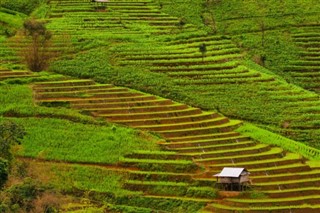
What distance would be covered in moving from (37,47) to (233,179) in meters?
24.9

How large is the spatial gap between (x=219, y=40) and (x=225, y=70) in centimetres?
1048

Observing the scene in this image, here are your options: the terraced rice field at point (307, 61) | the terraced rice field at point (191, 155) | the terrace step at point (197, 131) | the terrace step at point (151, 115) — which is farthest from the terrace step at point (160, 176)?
the terraced rice field at point (307, 61)

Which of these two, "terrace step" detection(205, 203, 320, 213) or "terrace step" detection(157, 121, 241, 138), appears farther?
"terrace step" detection(157, 121, 241, 138)

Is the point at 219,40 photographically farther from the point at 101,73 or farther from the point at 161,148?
the point at 161,148

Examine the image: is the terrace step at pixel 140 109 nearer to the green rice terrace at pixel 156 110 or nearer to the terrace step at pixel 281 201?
the green rice terrace at pixel 156 110

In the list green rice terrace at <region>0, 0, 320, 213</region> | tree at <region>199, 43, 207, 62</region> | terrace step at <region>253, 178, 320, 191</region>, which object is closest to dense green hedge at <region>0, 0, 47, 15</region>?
green rice terrace at <region>0, 0, 320, 213</region>

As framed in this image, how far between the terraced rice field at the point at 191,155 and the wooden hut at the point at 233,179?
51 cm

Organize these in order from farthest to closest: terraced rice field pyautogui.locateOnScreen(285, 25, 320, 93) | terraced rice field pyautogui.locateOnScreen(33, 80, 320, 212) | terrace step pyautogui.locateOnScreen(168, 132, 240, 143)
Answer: terraced rice field pyautogui.locateOnScreen(285, 25, 320, 93) < terrace step pyautogui.locateOnScreen(168, 132, 240, 143) < terraced rice field pyautogui.locateOnScreen(33, 80, 320, 212)

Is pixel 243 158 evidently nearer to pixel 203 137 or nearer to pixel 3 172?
pixel 203 137

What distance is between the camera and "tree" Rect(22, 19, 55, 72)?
2366 inches

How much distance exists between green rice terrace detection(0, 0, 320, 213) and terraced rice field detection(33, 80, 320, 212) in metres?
0.08

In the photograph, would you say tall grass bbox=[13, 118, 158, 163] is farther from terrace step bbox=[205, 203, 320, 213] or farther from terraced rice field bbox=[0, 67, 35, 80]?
terraced rice field bbox=[0, 67, 35, 80]

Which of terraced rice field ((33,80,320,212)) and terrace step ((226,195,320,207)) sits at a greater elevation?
terraced rice field ((33,80,320,212))

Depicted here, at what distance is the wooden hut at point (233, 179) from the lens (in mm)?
42094
